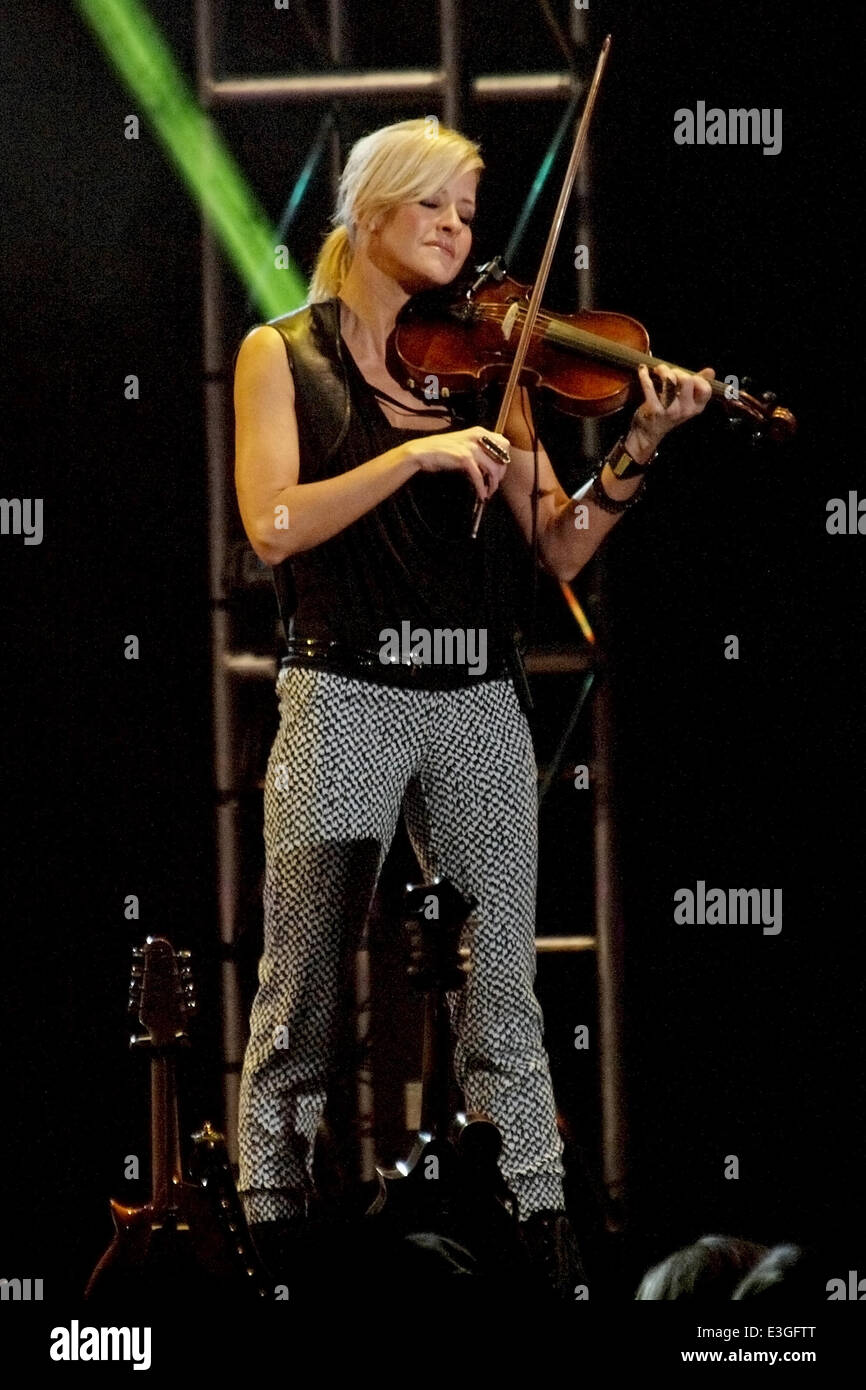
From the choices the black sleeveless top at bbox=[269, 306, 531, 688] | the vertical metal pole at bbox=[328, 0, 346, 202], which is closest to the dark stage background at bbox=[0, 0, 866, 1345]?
the vertical metal pole at bbox=[328, 0, 346, 202]

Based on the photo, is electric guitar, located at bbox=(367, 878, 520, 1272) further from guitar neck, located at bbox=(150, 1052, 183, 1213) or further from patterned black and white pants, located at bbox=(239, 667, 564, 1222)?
guitar neck, located at bbox=(150, 1052, 183, 1213)

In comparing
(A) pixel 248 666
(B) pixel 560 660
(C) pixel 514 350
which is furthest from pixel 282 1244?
(C) pixel 514 350

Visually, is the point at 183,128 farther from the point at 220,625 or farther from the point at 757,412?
the point at 757,412

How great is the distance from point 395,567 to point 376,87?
883 millimetres

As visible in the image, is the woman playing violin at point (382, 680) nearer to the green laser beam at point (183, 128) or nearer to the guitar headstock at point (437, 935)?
the guitar headstock at point (437, 935)

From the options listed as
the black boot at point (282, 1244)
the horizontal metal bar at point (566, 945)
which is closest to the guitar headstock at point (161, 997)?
the black boot at point (282, 1244)

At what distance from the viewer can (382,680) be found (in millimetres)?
2652

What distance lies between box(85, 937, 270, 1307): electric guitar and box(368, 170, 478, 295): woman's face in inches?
44.9

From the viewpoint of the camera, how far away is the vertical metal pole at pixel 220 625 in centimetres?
298

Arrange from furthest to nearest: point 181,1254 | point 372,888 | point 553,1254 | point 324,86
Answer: point 324,86 → point 372,888 → point 553,1254 → point 181,1254

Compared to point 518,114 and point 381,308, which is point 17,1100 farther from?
point 518,114

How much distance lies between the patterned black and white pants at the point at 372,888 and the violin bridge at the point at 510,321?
0.55 metres

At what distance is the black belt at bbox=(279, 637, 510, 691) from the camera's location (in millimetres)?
2652

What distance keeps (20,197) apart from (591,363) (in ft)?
3.69
